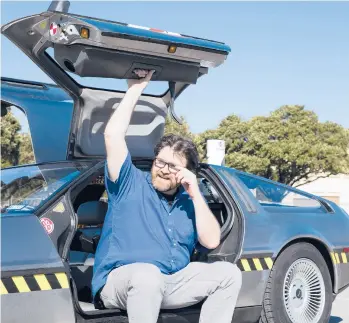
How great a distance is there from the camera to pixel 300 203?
5051 mm

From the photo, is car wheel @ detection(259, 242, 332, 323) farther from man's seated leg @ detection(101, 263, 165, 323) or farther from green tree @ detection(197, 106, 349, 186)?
green tree @ detection(197, 106, 349, 186)

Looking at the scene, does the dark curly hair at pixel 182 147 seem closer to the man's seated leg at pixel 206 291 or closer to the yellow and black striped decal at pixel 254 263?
the man's seated leg at pixel 206 291

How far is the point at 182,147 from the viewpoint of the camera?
12.5 feet

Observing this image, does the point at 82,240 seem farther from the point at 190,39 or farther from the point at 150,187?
the point at 190,39

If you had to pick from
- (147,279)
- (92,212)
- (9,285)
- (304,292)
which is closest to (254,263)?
(304,292)

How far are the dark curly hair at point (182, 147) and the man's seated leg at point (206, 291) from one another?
682 millimetres

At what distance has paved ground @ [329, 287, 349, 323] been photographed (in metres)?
5.84

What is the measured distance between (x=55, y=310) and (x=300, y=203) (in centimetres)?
248

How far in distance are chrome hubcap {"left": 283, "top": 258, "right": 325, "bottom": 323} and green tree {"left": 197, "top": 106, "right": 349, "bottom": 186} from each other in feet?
90.9

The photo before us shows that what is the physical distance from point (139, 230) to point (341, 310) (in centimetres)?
356

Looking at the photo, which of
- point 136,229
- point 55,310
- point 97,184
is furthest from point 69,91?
point 55,310

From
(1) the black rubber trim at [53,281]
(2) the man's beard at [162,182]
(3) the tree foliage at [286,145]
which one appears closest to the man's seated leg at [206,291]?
(2) the man's beard at [162,182]

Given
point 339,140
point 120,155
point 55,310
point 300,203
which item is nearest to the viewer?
point 55,310

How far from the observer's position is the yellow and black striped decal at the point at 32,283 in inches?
124
